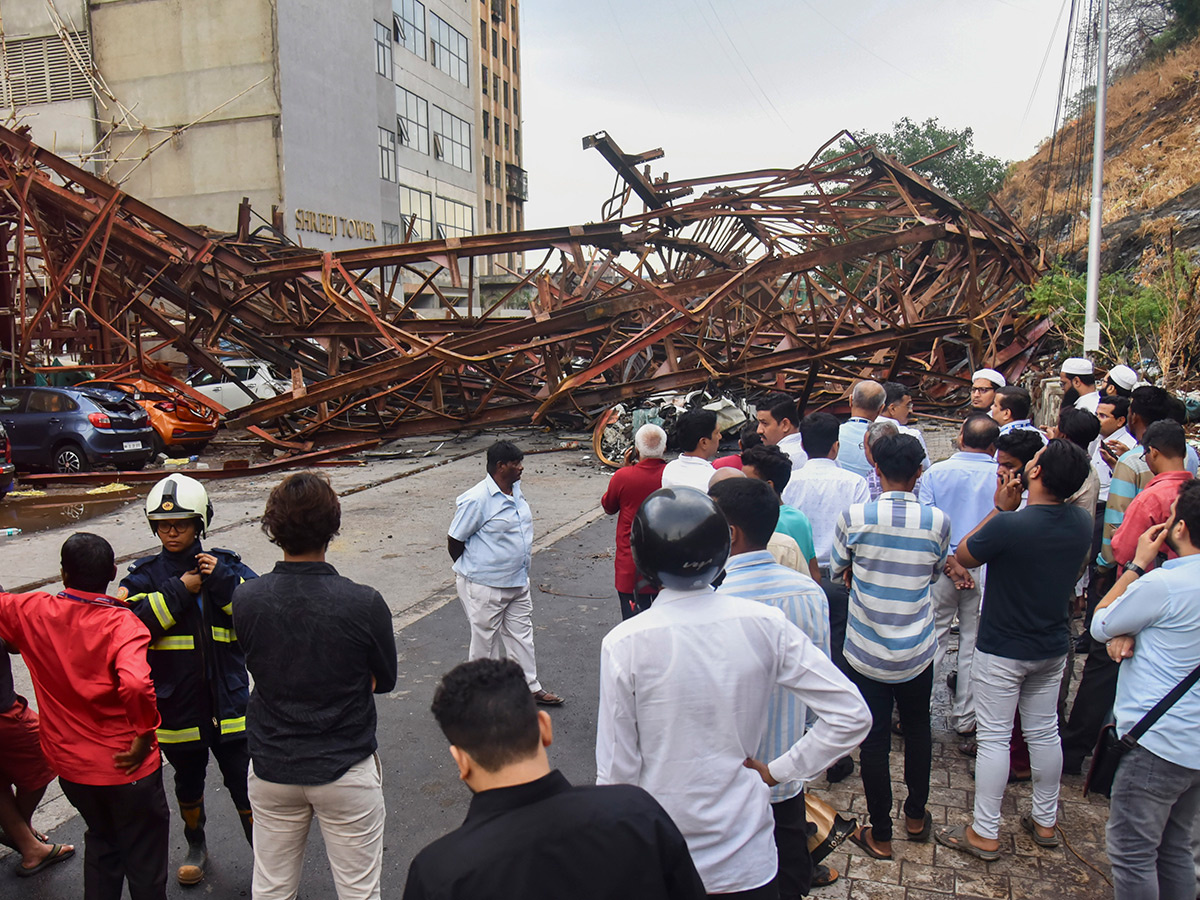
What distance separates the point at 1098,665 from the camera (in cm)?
413

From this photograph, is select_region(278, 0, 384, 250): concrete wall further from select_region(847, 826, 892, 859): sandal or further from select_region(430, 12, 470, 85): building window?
select_region(847, 826, 892, 859): sandal

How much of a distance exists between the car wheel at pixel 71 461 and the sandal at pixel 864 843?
1317 cm

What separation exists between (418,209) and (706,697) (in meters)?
46.5

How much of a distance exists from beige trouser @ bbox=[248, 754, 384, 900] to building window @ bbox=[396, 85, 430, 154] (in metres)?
43.5

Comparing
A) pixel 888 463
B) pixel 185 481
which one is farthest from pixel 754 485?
pixel 185 481

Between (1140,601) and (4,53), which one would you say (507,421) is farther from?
(4,53)

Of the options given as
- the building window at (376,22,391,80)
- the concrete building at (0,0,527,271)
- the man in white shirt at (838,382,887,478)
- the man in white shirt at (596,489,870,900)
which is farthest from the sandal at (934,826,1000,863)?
the building window at (376,22,391,80)

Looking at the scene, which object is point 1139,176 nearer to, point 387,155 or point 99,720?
point 99,720

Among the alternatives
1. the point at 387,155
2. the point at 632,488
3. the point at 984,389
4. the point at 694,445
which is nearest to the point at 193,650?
the point at 632,488

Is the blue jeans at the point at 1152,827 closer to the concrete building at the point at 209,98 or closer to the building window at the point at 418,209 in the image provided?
the concrete building at the point at 209,98

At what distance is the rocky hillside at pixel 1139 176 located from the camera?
709 inches

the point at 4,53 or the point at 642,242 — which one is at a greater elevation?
the point at 4,53

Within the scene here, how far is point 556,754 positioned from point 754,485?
8.63 ft

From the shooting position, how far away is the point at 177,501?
3180mm
